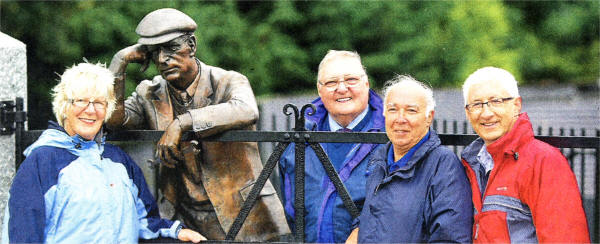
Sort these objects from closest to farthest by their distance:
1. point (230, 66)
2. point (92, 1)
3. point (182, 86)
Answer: point (182, 86) → point (92, 1) → point (230, 66)

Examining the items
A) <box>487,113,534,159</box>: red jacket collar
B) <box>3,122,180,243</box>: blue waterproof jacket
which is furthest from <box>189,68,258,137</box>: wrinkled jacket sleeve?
<box>487,113,534,159</box>: red jacket collar

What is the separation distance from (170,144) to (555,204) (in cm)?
183

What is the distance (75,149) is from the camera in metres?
3.35

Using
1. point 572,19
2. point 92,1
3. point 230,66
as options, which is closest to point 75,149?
point 92,1

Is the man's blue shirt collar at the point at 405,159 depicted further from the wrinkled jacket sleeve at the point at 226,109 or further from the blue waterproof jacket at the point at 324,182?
the wrinkled jacket sleeve at the point at 226,109

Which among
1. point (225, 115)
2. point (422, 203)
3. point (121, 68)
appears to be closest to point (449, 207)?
point (422, 203)

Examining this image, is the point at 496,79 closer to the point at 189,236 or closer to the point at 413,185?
the point at 413,185

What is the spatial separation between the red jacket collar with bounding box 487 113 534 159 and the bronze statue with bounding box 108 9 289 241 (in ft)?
4.34

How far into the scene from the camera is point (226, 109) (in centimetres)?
364

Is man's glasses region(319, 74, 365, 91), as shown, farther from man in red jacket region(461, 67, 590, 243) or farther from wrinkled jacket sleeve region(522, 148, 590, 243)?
wrinkled jacket sleeve region(522, 148, 590, 243)

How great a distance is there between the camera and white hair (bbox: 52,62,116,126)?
3311 millimetres

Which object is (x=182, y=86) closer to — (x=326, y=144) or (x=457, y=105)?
Answer: (x=326, y=144)

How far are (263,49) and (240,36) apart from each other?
2.13 ft

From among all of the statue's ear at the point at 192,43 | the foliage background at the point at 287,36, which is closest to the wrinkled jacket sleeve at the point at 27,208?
the statue's ear at the point at 192,43
